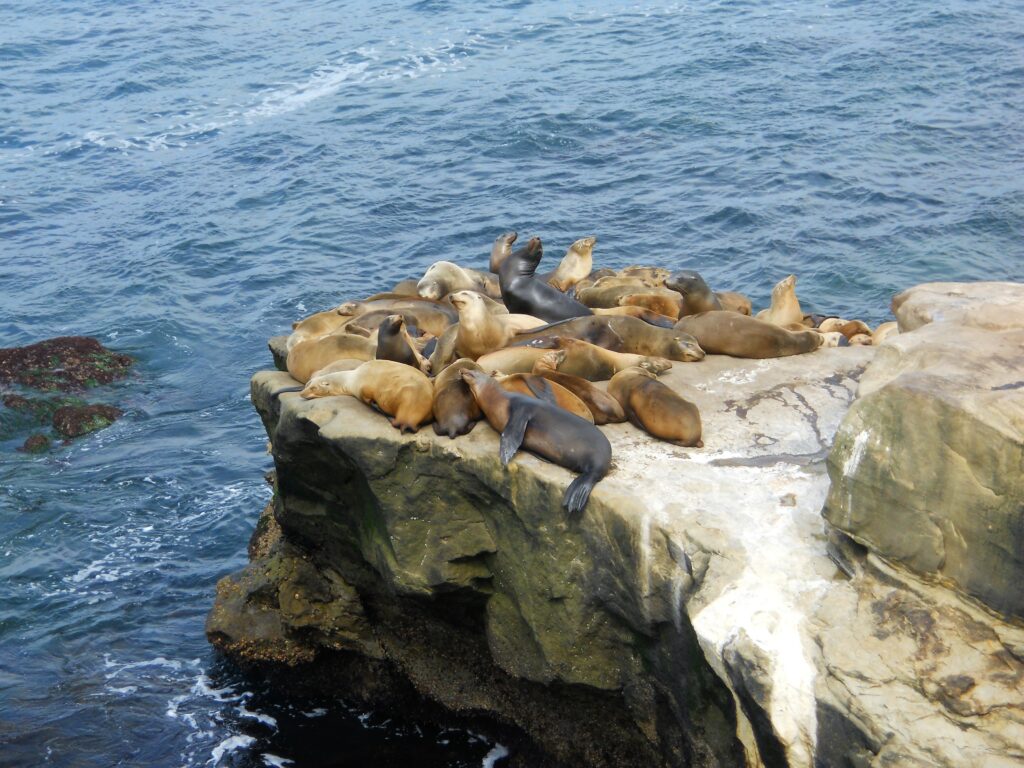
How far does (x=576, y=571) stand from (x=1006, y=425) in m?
2.62

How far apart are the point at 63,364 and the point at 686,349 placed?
373 inches

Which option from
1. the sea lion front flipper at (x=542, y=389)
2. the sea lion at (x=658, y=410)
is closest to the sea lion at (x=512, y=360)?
the sea lion front flipper at (x=542, y=389)

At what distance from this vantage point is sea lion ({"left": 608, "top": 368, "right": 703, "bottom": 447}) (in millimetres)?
7039

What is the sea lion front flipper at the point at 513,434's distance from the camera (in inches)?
270

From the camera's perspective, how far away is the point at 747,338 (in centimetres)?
864

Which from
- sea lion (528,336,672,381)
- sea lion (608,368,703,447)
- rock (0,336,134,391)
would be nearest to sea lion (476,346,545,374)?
sea lion (528,336,672,381)

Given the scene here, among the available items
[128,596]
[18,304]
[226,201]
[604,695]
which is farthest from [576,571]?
[226,201]

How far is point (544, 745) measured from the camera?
7.68 meters

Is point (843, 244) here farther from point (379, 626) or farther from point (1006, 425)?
point (1006, 425)

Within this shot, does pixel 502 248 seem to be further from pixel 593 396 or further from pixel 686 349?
pixel 593 396

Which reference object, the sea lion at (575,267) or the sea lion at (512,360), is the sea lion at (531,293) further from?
the sea lion at (512,360)

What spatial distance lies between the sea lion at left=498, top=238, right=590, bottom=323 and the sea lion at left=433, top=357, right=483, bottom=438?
2.38 m

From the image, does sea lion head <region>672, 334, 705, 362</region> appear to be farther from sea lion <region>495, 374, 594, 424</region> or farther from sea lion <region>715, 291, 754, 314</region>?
sea lion <region>715, 291, 754, 314</region>

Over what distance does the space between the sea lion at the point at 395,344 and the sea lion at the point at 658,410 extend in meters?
1.69
